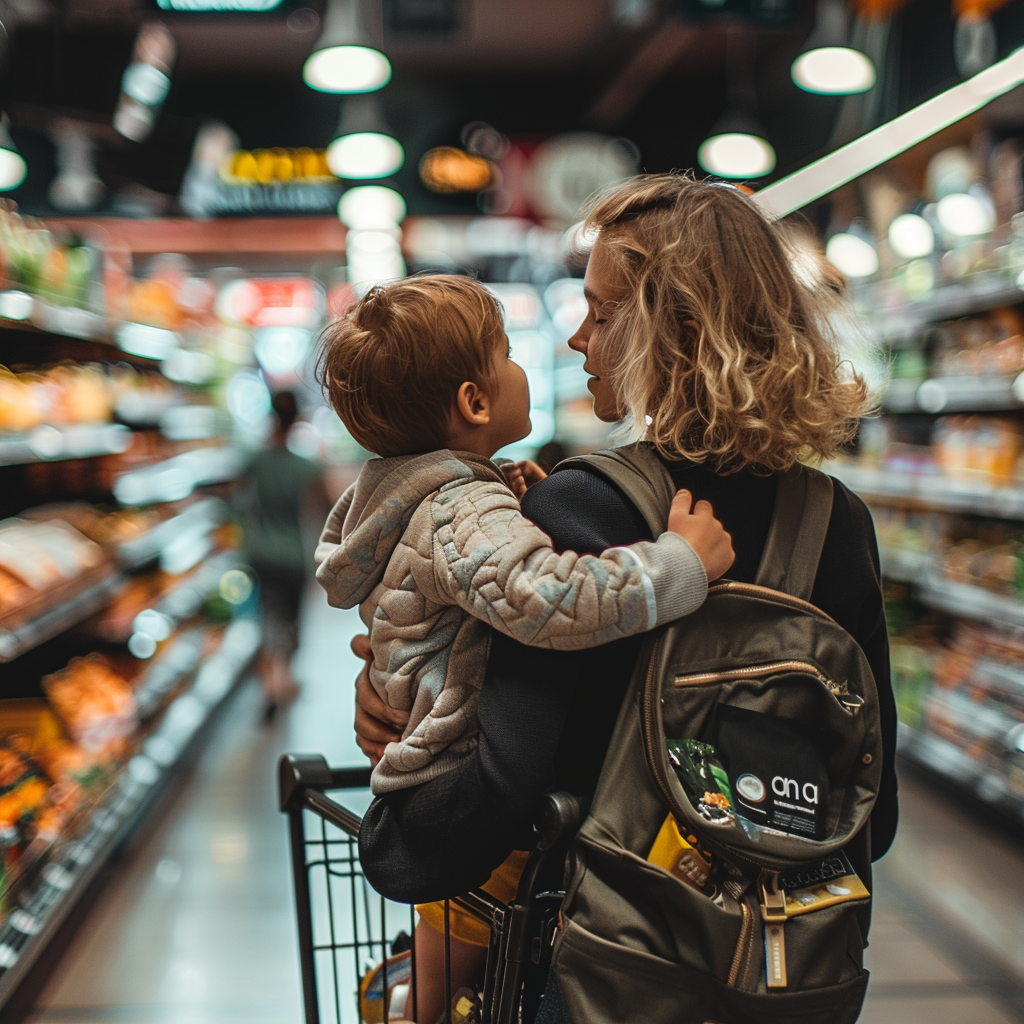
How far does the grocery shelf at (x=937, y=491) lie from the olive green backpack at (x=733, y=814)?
291 centimetres

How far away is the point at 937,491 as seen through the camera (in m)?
4.32

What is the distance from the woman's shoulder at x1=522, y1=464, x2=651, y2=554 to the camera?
44.8 inches

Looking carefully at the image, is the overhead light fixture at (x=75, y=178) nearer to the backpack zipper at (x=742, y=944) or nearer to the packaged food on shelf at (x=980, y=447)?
the packaged food on shelf at (x=980, y=447)

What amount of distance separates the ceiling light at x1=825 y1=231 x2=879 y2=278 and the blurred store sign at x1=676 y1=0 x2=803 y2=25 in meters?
1.19

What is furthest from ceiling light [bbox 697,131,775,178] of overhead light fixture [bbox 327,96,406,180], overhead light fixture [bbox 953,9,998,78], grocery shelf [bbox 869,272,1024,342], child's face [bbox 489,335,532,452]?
child's face [bbox 489,335,532,452]

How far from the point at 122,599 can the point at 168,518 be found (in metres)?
0.82

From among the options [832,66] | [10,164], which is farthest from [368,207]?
[832,66]

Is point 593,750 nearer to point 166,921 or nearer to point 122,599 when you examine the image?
point 166,921

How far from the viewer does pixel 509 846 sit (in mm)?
1183

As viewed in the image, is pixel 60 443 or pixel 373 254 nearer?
pixel 60 443

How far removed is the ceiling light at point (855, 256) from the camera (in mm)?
5312

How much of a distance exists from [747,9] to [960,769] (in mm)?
3426

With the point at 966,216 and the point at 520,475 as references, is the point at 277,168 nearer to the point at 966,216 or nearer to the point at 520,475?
the point at 966,216

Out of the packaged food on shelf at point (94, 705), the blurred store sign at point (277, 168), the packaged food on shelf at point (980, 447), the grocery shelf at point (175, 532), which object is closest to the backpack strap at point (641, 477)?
the packaged food on shelf at point (94, 705)
